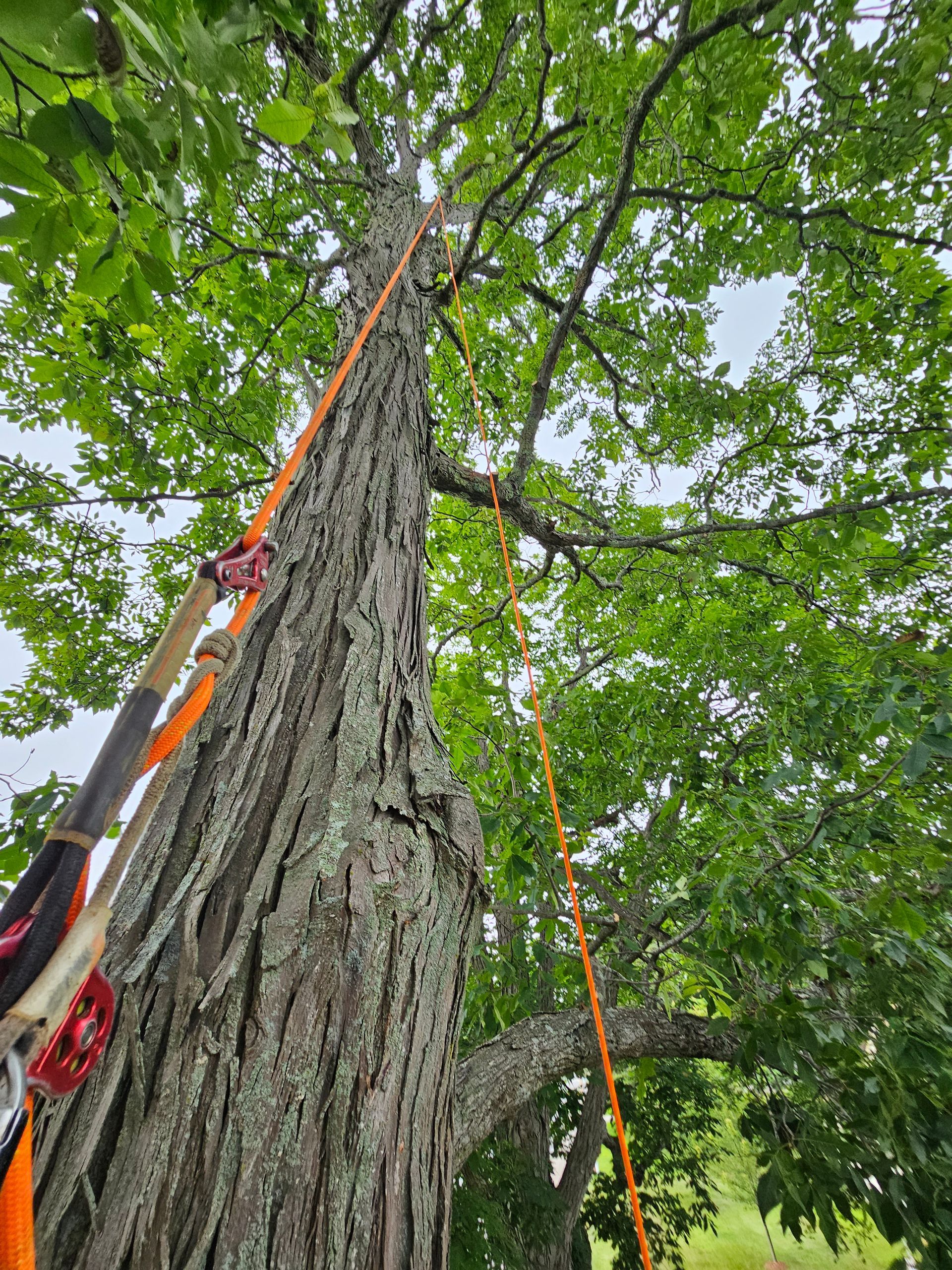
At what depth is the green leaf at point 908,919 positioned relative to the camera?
60.0 inches

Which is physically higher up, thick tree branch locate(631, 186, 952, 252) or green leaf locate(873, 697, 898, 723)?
thick tree branch locate(631, 186, 952, 252)

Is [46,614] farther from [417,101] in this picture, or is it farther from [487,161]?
[417,101]

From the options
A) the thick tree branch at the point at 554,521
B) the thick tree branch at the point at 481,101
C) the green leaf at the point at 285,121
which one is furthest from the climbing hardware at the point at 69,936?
the thick tree branch at the point at 481,101

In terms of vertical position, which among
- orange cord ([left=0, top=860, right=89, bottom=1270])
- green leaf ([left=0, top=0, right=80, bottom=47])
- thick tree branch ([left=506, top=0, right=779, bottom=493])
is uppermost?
thick tree branch ([left=506, top=0, right=779, bottom=493])

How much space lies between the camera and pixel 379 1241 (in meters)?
0.65

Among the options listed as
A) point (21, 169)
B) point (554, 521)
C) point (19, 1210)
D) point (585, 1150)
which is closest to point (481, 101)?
point (554, 521)

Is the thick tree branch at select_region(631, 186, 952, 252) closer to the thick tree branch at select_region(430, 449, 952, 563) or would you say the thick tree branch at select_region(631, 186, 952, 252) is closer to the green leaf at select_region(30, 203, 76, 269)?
the thick tree branch at select_region(430, 449, 952, 563)

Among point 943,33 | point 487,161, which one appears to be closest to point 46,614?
point 487,161

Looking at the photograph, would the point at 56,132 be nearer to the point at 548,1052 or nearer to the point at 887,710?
the point at 887,710

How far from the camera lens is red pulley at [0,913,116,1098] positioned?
1.67 feet

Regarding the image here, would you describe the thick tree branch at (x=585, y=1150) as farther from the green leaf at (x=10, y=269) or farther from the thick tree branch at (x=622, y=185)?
the green leaf at (x=10, y=269)

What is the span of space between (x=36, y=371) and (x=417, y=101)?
375 cm

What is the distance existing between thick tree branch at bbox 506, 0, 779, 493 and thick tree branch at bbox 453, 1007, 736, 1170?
2213mm

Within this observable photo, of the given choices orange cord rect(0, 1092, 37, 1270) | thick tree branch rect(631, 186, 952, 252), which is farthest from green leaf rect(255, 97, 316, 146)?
thick tree branch rect(631, 186, 952, 252)
